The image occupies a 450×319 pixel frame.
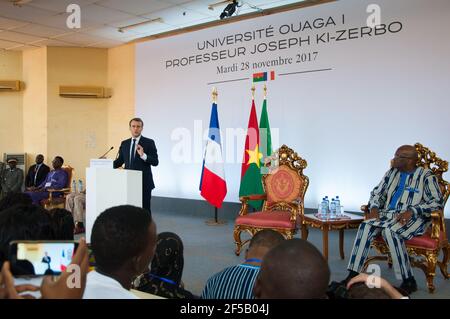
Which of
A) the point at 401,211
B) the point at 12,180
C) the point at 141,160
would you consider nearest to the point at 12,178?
the point at 12,180

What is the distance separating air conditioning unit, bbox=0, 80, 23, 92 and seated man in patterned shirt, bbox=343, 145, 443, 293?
838 cm

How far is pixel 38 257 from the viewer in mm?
1160

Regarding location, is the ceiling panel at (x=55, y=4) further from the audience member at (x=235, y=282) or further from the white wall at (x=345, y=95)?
the audience member at (x=235, y=282)

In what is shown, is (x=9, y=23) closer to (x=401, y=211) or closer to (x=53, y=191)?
(x=53, y=191)

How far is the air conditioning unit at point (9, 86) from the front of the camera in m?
9.61

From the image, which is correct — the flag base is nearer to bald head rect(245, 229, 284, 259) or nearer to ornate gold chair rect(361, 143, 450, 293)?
ornate gold chair rect(361, 143, 450, 293)

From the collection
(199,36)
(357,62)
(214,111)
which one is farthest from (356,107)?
(199,36)

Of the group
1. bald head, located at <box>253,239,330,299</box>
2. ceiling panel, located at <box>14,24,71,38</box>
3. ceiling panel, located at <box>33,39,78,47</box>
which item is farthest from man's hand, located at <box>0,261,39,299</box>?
ceiling panel, located at <box>33,39,78,47</box>

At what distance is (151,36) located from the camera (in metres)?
9.03

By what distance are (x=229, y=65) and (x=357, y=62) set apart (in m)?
2.29

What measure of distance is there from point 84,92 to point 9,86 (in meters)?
1.68

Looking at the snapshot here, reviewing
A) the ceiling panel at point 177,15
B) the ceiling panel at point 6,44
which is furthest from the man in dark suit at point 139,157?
the ceiling panel at point 6,44

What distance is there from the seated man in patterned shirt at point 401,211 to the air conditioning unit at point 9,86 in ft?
27.5
